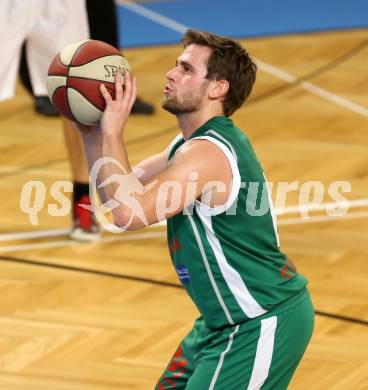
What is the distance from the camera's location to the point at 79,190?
5.97 m

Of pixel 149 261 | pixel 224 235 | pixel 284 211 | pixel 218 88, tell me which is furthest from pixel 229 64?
pixel 284 211

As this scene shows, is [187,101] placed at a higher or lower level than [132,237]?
higher

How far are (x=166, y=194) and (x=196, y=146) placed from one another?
0.19 meters

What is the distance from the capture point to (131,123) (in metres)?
7.85

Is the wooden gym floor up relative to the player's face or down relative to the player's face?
down

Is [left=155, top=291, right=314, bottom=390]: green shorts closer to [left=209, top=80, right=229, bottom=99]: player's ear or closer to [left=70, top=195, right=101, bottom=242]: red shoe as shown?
[left=209, top=80, right=229, bottom=99]: player's ear

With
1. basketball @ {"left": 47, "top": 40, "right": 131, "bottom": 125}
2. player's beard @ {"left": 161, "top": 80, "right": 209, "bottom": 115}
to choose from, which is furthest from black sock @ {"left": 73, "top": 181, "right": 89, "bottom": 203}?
player's beard @ {"left": 161, "top": 80, "right": 209, "bottom": 115}

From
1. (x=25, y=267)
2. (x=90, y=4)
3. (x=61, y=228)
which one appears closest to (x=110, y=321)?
(x=25, y=267)

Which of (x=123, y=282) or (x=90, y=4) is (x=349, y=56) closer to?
(x=90, y=4)

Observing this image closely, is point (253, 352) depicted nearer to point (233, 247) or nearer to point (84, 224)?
point (233, 247)

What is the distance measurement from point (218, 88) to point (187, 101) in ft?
0.33

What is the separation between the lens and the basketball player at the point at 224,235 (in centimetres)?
340

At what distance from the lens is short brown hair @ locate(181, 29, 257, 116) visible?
3.50m

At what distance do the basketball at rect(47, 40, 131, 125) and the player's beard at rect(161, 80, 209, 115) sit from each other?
0.56 ft
